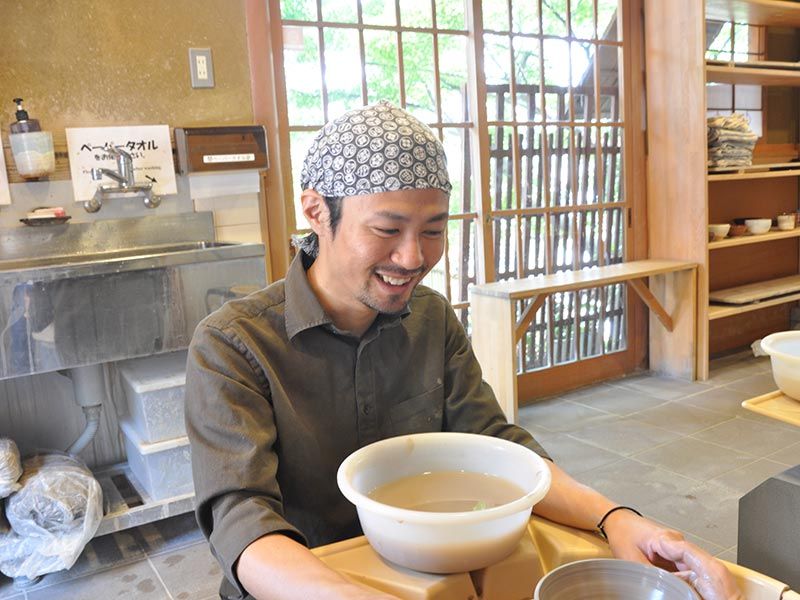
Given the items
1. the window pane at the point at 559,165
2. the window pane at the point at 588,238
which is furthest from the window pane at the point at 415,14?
the window pane at the point at 588,238

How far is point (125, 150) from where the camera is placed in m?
2.68

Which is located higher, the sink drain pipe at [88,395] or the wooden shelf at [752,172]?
the wooden shelf at [752,172]

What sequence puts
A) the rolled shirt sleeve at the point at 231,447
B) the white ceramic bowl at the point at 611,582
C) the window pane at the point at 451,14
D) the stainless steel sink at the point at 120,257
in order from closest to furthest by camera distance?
the white ceramic bowl at the point at 611,582
the rolled shirt sleeve at the point at 231,447
the stainless steel sink at the point at 120,257
the window pane at the point at 451,14

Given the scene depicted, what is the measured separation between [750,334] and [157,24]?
4111 millimetres

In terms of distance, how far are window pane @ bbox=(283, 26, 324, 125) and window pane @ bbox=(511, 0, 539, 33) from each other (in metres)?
1.16

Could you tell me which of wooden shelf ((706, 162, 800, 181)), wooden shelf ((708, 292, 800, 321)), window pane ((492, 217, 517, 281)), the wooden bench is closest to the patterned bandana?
the wooden bench

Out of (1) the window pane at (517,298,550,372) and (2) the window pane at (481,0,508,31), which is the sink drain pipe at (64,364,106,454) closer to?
(1) the window pane at (517,298,550,372)

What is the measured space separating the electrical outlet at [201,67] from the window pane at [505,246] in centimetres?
161

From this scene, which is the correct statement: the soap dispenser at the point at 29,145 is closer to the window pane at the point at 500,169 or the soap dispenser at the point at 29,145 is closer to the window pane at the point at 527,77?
the window pane at the point at 500,169

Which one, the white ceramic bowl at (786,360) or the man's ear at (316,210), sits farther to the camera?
the white ceramic bowl at (786,360)

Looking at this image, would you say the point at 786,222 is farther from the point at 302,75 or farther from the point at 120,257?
the point at 120,257

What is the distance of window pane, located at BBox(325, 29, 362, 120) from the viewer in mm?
3188

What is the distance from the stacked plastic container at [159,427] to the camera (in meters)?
2.41

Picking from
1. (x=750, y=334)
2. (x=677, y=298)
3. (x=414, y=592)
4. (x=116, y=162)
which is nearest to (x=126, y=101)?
(x=116, y=162)
